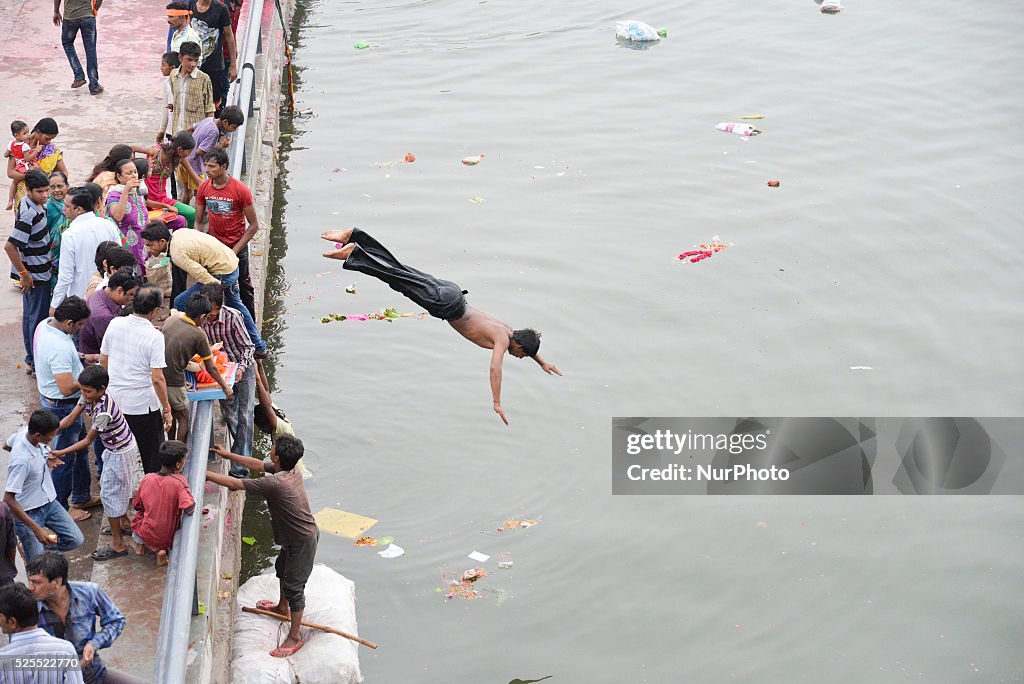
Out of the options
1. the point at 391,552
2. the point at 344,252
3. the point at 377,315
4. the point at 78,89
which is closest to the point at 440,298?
the point at 344,252

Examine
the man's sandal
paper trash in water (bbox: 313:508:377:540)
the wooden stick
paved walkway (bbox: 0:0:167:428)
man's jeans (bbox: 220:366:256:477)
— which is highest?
paved walkway (bbox: 0:0:167:428)

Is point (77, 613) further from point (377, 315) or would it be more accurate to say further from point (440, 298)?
point (377, 315)

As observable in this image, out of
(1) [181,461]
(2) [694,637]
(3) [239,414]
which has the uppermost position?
(1) [181,461]

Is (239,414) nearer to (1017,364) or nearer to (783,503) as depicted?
(783,503)

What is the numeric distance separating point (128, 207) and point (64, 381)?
64.9 inches

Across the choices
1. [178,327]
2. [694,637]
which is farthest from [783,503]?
[178,327]

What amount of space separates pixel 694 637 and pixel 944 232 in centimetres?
719

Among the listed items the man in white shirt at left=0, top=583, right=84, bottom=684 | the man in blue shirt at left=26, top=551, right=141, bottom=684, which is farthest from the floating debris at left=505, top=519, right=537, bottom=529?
the man in white shirt at left=0, top=583, right=84, bottom=684

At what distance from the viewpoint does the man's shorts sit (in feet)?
20.7

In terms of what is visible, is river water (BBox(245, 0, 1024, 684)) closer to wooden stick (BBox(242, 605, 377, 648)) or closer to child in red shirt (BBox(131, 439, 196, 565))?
wooden stick (BBox(242, 605, 377, 648))

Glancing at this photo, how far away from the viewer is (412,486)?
29.0 ft

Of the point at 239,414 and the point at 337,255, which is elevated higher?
the point at 337,255

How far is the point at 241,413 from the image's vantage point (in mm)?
7492

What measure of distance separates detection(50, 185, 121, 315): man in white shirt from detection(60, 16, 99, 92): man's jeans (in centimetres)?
558
